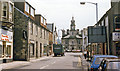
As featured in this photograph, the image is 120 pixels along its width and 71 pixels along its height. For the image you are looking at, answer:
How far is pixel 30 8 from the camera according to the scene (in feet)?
128

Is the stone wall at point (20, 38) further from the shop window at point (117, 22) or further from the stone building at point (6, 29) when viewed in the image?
the shop window at point (117, 22)

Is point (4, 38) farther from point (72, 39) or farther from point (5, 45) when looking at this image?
point (72, 39)

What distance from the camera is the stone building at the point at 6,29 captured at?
24.4 meters

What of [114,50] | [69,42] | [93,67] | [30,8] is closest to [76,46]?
[69,42]

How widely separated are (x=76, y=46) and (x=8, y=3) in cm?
10775

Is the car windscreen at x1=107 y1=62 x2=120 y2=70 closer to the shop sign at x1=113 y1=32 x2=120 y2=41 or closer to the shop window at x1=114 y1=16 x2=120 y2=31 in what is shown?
the shop sign at x1=113 y1=32 x2=120 y2=41

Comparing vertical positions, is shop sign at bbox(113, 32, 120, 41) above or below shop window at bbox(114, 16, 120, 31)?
below

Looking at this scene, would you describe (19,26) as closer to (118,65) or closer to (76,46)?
(118,65)

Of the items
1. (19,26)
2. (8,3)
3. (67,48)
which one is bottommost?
(67,48)

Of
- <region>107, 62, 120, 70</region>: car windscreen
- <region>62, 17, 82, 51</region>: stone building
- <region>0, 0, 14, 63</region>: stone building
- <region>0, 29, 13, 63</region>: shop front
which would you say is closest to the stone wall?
<region>0, 0, 14, 63</region>: stone building

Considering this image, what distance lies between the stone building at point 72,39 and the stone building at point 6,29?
105179 mm

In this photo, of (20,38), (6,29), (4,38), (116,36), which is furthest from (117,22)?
(20,38)

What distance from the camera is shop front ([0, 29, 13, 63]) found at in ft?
80.1

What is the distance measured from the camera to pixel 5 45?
84.3 feet
